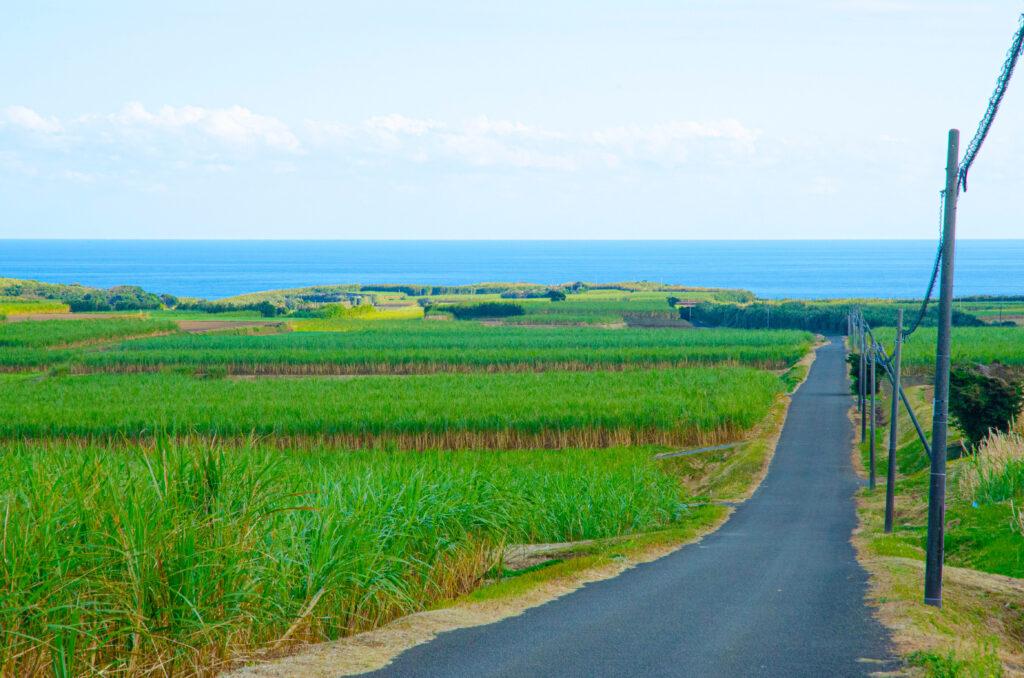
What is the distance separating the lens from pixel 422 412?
36438 millimetres

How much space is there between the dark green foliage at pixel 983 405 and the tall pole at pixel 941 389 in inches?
811

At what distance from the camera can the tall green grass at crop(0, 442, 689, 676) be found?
8891 millimetres

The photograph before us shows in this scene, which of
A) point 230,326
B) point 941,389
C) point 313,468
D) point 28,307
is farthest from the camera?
point 28,307

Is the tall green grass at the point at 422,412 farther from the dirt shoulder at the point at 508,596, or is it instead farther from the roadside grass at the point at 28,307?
the roadside grass at the point at 28,307

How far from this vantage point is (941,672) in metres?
9.87

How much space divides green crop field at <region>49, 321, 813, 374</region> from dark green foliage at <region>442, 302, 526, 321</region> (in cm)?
3372

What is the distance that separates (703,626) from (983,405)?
23.3 metres

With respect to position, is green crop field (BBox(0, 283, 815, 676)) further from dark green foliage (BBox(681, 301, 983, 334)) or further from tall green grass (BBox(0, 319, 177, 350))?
dark green foliage (BBox(681, 301, 983, 334))

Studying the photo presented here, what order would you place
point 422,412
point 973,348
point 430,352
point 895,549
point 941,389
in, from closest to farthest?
point 941,389
point 895,549
point 422,412
point 973,348
point 430,352

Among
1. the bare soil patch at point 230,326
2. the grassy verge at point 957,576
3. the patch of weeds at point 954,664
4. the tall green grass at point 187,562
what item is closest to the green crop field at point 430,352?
the bare soil patch at point 230,326

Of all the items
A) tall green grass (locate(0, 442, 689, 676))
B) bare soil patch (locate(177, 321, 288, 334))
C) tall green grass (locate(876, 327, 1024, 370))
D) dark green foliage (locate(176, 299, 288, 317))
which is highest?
tall green grass (locate(0, 442, 689, 676))

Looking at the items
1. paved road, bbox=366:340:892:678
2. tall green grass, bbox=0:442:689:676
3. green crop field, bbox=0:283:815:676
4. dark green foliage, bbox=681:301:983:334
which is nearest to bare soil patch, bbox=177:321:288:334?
green crop field, bbox=0:283:815:676

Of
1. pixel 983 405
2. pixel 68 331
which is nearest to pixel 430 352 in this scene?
pixel 68 331

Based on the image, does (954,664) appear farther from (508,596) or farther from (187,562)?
(187,562)
